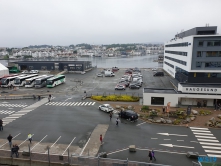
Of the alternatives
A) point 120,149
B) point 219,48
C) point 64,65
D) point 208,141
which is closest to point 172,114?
point 208,141

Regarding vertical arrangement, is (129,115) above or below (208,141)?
above

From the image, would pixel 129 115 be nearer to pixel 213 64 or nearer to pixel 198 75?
pixel 198 75

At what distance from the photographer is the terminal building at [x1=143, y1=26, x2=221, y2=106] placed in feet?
113

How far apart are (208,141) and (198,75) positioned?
24256mm

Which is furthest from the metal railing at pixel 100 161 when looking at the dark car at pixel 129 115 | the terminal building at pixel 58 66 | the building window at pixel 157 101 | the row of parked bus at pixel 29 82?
the terminal building at pixel 58 66

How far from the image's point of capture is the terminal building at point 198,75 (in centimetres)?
3441

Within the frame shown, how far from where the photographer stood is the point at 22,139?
21734 millimetres

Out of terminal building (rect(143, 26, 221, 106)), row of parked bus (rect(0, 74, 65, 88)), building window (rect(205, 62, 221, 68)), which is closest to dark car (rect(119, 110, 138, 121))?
terminal building (rect(143, 26, 221, 106))

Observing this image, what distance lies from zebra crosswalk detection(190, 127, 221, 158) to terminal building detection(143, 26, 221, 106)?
1056cm

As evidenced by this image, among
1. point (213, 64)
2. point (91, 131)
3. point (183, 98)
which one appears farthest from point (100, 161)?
point (213, 64)

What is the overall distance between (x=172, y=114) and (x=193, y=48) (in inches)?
737

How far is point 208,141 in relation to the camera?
21.4 m

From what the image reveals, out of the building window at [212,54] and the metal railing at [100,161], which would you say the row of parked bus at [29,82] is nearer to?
the metal railing at [100,161]

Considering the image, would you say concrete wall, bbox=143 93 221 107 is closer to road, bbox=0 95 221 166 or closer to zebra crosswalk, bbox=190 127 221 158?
road, bbox=0 95 221 166
